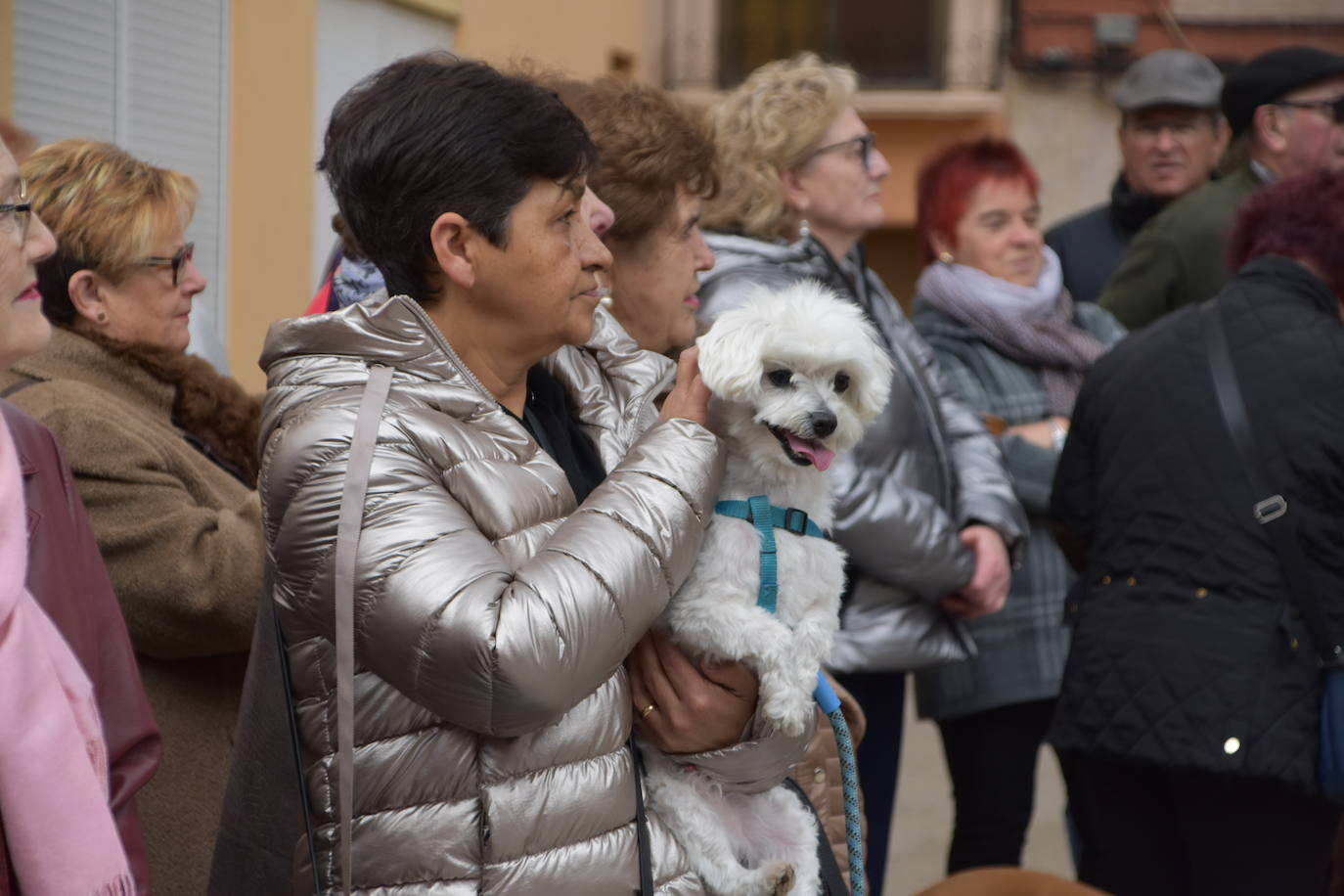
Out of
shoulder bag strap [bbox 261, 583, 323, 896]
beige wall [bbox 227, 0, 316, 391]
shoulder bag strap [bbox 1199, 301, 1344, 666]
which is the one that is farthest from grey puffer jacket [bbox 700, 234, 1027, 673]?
beige wall [bbox 227, 0, 316, 391]

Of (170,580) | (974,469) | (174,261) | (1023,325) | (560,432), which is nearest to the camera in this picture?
(560,432)

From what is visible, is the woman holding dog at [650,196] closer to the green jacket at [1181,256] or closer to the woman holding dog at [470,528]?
the woman holding dog at [470,528]

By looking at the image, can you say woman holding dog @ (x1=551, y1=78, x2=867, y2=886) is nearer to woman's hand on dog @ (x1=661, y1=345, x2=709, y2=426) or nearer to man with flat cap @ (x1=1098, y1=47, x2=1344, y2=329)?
woman's hand on dog @ (x1=661, y1=345, x2=709, y2=426)

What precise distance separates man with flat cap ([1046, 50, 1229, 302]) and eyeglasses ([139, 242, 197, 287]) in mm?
3451

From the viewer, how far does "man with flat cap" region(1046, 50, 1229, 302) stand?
5734mm

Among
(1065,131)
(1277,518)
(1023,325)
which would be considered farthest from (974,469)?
(1065,131)

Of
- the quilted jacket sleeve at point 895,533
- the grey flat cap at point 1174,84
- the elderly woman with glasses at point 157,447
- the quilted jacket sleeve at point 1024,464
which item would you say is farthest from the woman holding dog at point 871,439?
the grey flat cap at point 1174,84

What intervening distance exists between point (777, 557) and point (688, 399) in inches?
13.6

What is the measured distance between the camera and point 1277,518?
10.5ft

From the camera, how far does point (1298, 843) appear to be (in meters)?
3.31

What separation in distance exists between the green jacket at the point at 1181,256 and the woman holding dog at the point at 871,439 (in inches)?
52.5

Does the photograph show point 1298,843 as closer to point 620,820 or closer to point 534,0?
point 620,820

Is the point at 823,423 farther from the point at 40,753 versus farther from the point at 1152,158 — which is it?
the point at 1152,158

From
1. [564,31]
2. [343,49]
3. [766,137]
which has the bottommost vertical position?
[766,137]
